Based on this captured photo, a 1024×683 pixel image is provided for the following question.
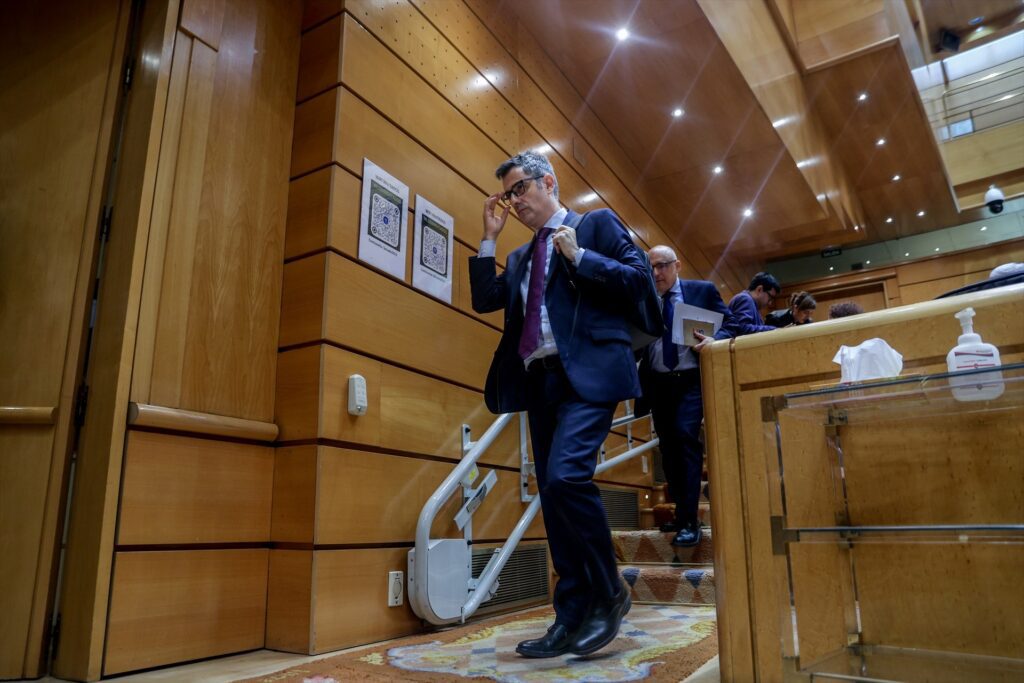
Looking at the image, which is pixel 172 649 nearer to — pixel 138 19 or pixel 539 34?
pixel 138 19

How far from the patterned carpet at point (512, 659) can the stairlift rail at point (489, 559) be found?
9cm

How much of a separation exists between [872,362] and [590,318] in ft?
2.46

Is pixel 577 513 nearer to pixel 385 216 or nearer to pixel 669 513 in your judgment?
pixel 385 216

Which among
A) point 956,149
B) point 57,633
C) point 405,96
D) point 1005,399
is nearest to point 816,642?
point 1005,399

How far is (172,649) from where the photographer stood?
181 centimetres

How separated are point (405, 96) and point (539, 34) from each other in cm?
161

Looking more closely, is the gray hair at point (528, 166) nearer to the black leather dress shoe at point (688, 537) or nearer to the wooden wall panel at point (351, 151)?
the wooden wall panel at point (351, 151)

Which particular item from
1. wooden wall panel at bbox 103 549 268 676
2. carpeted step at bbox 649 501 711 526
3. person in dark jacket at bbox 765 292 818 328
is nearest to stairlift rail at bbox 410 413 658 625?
wooden wall panel at bbox 103 549 268 676

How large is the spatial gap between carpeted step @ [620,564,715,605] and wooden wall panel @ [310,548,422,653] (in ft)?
3.13

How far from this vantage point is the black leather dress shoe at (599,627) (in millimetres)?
1646

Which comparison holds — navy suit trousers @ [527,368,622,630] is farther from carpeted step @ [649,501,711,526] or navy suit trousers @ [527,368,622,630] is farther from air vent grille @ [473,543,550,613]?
carpeted step @ [649,501,711,526]

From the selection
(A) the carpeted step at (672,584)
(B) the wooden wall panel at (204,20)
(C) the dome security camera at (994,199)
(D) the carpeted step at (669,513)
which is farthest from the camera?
(C) the dome security camera at (994,199)

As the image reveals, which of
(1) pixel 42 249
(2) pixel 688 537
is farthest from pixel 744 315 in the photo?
(1) pixel 42 249

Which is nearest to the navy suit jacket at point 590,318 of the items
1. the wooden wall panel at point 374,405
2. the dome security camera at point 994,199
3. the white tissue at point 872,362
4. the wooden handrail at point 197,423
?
the wooden wall panel at point 374,405
